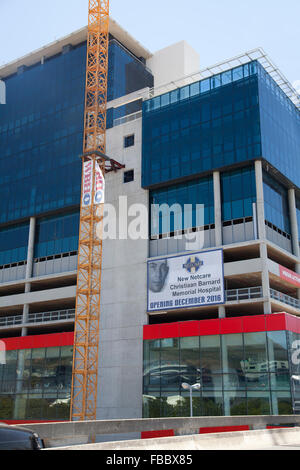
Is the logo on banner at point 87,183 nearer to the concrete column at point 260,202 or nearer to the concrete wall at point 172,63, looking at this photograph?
the concrete column at point 260,202

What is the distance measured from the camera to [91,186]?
63969mm

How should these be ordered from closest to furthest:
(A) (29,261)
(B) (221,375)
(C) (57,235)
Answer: (B) (221,375), (C) (57,235), (A) (29,261)

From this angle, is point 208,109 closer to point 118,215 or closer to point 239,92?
point 239,92

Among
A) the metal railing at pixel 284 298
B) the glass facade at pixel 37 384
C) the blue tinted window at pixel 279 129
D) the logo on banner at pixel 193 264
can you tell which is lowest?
the glass facade at pixel 37 384

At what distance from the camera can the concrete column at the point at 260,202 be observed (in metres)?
52.9

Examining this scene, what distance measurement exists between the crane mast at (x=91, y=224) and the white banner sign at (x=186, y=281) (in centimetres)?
780

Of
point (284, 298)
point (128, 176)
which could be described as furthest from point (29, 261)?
point (284, 298)

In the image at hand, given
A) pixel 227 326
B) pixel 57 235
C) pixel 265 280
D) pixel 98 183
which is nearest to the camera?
pixel 227 326

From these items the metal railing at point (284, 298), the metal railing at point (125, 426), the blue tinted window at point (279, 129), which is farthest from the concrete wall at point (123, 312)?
the metal railing at point (125, 426)

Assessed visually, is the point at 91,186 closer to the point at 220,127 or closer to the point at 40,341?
the point at 220,127

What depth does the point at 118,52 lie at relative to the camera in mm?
73750

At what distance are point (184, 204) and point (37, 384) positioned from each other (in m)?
27.3

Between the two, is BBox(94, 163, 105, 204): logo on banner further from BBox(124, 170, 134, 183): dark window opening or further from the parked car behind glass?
the parked car behind glass

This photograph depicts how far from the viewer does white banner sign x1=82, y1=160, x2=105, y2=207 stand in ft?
Answer: 206
